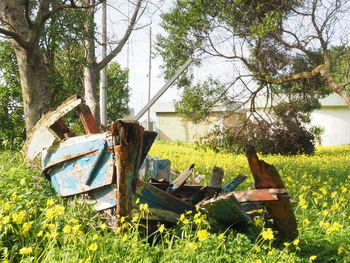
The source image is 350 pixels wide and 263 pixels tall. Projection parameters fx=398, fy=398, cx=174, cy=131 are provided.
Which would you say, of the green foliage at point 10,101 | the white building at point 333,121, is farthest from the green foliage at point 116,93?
the white building at point 333,121

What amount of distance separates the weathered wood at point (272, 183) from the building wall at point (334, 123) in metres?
29.5

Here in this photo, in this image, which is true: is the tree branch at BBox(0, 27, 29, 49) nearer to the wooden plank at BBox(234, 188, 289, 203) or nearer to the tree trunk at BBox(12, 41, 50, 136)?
the tree trunk at BBox(12, 41, 50, 136)

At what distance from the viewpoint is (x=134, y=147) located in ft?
12.5

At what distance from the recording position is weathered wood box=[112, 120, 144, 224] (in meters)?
3.71

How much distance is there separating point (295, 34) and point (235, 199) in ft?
33.5

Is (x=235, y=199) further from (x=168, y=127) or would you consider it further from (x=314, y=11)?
(x=168, y=127)

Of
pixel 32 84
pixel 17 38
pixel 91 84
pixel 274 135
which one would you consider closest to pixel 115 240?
pixel 17 38

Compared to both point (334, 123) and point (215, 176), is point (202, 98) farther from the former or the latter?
point (334, 123)

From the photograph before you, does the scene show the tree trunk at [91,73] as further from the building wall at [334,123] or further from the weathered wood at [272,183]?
the building wall at [334,123]

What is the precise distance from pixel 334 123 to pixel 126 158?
31.0 meters

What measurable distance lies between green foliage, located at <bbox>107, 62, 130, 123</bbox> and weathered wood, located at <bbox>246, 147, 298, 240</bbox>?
69.0 ft

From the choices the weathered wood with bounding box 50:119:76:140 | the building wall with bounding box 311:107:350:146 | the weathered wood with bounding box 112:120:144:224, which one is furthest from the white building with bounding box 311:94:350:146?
the weathered wood with bounding box 112:120:144:224

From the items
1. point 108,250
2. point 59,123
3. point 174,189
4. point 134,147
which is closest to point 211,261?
point 108,250

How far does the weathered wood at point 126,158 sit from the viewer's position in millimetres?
3709
